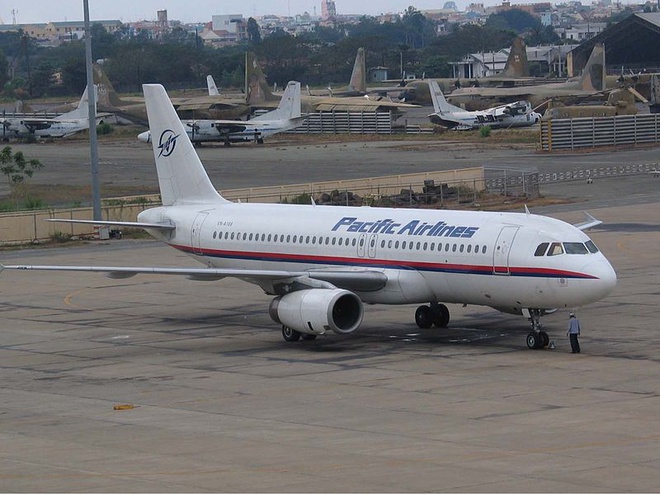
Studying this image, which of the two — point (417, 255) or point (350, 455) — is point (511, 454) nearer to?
point (350, 455)

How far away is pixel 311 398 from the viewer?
3153cm

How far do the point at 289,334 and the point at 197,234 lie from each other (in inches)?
303

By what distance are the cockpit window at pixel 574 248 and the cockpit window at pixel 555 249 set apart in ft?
0.50

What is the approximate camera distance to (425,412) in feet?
96.4

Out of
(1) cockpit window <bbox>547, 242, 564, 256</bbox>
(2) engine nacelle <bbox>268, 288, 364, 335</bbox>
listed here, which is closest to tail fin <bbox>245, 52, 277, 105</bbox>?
(2) engine nacelle <bbox>268, 288, 364, 335</bbox>

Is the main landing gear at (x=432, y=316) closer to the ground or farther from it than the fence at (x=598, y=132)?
closer to the ground

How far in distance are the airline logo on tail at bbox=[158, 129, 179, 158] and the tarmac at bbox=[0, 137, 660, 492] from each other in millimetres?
5661

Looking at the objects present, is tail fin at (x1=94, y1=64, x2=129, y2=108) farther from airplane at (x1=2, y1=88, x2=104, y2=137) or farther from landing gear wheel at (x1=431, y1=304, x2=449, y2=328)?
landing gear wheel at (x1=431, y1=304, x2=449, y2=328)

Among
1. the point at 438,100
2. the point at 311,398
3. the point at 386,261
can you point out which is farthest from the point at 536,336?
the point at 438,100

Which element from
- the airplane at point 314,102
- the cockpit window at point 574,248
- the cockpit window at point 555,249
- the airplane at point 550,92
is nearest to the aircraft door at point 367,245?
the cockpit window at point 555,249

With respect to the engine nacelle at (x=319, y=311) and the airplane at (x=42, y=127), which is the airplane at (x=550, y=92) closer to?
the airplane at (x=42, y=127)

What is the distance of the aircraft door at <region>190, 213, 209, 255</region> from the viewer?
151ft

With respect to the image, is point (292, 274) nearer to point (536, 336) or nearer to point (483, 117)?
point (536, 336)

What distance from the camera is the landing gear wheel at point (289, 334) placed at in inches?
1566
